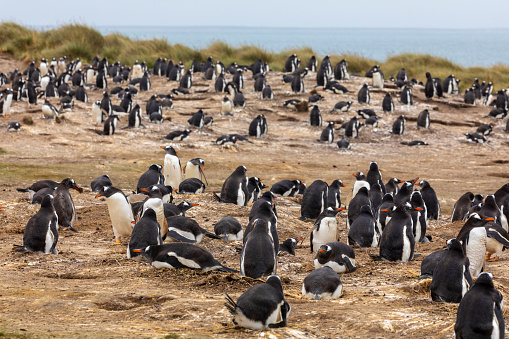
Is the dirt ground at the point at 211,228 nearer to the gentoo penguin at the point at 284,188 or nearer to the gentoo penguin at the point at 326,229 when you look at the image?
the gentoo penguin at the point at 326,229

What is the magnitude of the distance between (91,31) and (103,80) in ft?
39.4

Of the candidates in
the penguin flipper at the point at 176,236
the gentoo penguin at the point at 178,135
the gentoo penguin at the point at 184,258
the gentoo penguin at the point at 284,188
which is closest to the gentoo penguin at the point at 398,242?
the gentoo penguin at the point at 184,258

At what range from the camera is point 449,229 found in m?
9.37

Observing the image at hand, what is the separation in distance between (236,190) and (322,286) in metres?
4.71

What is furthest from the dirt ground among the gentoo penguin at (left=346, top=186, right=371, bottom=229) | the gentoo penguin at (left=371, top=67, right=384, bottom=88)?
the gentoo penguin at (left=371, top=67, right=384, bottom=88)

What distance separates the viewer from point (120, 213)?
24.5 feet

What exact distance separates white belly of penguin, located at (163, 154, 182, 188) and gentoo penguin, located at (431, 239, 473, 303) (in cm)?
706

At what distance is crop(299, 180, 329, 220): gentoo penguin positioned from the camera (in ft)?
30.6

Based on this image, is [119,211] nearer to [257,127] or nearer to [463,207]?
[463,207]

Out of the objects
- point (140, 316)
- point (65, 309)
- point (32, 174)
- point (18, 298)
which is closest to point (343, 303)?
point (140, 316)

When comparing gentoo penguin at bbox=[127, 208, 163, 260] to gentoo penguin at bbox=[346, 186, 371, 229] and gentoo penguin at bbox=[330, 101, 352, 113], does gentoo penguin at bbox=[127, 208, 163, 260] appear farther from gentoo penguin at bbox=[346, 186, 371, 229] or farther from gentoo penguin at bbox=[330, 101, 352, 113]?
gentoo penguin at bbox=[330, 101, 352, 113]

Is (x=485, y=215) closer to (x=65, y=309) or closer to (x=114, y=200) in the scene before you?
(x=114, y=200)

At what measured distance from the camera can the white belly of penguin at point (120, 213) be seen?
7457 mm

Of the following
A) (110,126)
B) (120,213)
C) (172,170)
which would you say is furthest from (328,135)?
(120,213)
